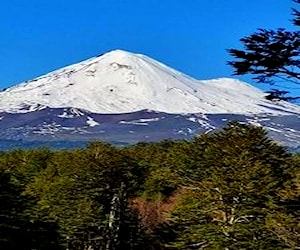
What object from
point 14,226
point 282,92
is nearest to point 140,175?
point 14,226

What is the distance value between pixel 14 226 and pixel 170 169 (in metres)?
16.1

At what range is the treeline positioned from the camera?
3045cm

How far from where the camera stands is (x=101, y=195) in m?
43.2

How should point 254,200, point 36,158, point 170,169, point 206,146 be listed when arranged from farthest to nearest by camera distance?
point 36,158 → point 170,169 → point 206,146 → point 254,200

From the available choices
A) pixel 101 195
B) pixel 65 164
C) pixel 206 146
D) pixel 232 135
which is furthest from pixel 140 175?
pixel 232 135

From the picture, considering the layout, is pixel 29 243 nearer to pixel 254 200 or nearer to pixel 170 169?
pixel 254 200

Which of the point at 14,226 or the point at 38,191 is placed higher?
the point at 38,191

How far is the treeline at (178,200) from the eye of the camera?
30453mm

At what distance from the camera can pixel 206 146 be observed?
39.7 meters

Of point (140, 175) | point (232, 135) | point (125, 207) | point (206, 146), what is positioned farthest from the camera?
point (140, 175)

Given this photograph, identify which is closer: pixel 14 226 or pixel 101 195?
pixel 14 226

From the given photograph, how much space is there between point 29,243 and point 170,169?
15.0m

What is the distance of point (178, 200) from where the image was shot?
130 ft

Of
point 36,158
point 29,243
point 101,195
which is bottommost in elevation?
point 29,243
